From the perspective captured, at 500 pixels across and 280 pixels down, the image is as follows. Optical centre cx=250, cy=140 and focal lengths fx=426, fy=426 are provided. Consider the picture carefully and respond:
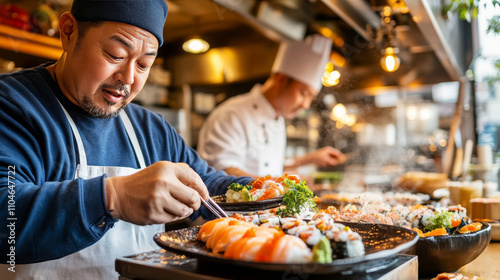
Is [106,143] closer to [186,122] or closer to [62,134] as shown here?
[62,134]

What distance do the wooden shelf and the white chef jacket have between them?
1974 mm

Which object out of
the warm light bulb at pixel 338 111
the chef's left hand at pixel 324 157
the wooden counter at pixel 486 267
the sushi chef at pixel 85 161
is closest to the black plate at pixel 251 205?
the sushi chef at pixel 85 161

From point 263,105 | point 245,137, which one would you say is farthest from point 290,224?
point 263,105

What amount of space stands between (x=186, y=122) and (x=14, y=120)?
235 inches

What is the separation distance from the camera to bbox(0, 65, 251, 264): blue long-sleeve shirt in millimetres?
1115

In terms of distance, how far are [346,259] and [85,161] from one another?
3.71ft

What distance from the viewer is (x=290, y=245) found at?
3.13 ft

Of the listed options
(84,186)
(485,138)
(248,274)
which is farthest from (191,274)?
(485,138)

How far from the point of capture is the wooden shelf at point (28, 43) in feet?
13.8

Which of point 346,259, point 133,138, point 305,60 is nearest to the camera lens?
point 346,259

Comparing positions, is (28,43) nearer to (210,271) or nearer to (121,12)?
(121,12)

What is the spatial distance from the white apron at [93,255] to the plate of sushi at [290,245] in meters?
0.48

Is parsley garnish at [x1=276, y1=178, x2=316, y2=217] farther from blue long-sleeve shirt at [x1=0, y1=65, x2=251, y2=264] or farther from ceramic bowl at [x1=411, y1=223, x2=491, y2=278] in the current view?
blue long-sleeve shirt at [x1=0, y1=65, x2=251, y2=264]

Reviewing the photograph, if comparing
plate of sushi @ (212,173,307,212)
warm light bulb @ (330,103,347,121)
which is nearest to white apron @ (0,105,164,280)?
plate of sushi @ (212,173,307,212)
